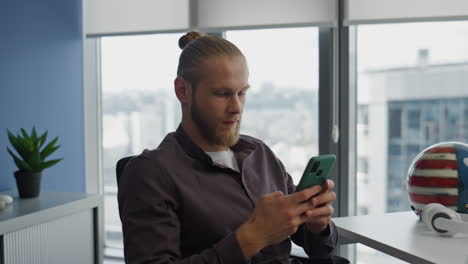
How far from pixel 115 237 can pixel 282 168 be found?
2206mm

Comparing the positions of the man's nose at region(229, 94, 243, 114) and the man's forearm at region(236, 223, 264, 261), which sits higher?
the man's nose at region(229, 94, 243, 114)

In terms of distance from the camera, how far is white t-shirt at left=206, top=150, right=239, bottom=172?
1.45 metres

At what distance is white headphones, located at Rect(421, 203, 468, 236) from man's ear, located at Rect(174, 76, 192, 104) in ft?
2.49

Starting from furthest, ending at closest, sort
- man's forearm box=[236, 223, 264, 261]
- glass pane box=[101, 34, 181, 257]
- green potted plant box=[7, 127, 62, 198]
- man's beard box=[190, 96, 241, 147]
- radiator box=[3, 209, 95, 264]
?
1. glass pane box=[101, 34, 181, 257]
2. green potted plant box=[7, 127, 62, 198]
3. radiator box=[3, 209, 95, 264]
4. man's beard box=[190, 96, 241, 147]
5. man's forearm box=[236, 223, 264, 261]

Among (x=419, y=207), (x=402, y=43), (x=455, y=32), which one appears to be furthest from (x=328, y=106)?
(x=419, y=207)

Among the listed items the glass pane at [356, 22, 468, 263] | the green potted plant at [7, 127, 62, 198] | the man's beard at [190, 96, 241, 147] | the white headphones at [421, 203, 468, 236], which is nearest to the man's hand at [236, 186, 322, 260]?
the man's beard at [190, 96, 241, 147]

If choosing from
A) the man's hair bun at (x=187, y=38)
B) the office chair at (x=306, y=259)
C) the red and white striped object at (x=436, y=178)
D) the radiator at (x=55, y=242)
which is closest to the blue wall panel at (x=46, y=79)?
the radiator at (x=55, y=242)

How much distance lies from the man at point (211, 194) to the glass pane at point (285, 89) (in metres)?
1.41

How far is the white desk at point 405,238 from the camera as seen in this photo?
4.18 ft

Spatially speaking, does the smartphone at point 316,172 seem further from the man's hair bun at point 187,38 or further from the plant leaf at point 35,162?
the plant leaf at point 35,162

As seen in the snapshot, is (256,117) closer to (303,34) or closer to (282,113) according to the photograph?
(282,113)

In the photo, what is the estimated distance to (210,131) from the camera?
4.55 feet

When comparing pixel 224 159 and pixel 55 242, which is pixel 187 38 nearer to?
pixel 224 159

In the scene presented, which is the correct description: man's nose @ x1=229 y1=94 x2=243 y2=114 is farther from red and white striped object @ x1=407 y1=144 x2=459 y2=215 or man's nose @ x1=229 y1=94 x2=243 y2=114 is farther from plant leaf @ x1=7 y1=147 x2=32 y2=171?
plant leaf @ x1=7 y1=147 x2=32 y2=171
